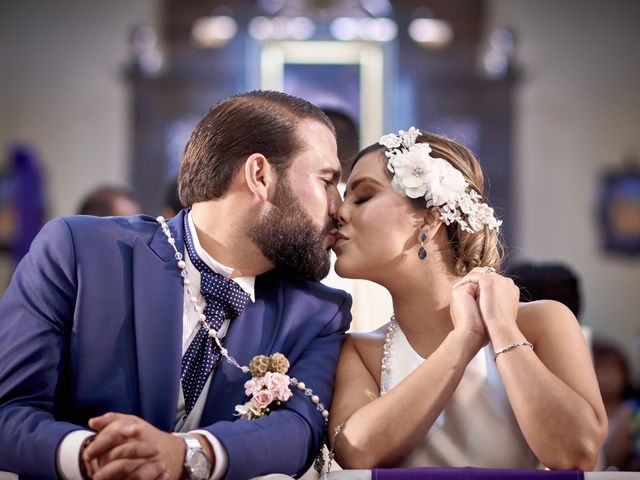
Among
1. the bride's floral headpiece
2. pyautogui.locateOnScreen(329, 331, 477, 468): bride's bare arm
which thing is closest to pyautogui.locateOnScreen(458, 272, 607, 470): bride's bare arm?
pyautogui.locateOnScreen(329, 331, 477, 468): bride's bare arm

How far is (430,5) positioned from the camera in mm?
8648

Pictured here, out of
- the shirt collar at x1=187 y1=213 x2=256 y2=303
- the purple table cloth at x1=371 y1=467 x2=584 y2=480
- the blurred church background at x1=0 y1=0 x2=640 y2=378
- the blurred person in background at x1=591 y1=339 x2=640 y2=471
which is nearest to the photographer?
the purple table cloth at x1=371 y1=467 x2=584 y2=480

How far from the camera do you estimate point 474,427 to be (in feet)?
9.18

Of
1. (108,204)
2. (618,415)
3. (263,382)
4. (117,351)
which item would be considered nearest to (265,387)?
(263,382)

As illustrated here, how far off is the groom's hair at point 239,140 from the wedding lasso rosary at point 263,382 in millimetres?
293

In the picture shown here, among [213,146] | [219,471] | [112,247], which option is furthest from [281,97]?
[219,471]

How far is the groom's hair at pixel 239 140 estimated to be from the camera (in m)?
2.95

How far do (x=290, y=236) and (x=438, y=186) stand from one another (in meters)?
0.46

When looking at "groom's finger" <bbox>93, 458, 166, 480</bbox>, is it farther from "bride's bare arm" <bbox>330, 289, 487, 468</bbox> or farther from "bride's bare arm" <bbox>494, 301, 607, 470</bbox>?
"bride's bare arm" <bbox>494, 301, 607, 470</bbox>

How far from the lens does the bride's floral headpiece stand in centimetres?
285

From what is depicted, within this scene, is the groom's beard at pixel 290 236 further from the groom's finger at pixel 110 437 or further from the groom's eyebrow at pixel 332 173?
the groom's finger at pixel 110 437

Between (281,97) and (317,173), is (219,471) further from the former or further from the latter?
(281,97)

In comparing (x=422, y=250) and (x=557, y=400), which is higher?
(x=422, y=250)

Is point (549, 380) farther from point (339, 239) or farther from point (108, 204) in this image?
point (108, 204)
